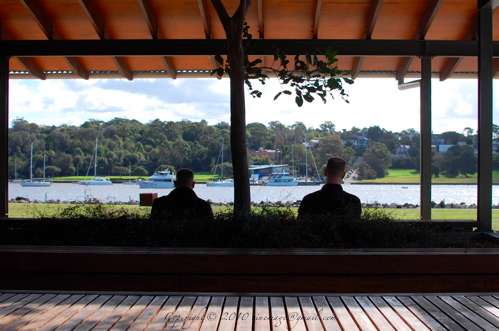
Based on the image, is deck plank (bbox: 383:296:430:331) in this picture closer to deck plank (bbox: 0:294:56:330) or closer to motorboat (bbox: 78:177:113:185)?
deck plank (bbox: 0:294:56:330)

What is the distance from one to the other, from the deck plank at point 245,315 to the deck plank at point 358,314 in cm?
50

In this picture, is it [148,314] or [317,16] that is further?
[317,16]

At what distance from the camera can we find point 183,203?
11.5 feet

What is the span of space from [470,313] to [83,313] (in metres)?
1.92

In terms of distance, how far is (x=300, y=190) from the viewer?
262 inches

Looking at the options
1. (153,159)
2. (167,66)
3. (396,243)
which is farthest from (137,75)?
(396,243)

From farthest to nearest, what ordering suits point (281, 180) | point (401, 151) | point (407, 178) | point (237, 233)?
point (281, 180), point (401, 151), point (407, 178), point (237, 233)

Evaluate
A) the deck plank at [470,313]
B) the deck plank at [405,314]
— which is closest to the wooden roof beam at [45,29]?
the deck plank at [405,314]

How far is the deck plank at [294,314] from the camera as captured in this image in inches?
77.5

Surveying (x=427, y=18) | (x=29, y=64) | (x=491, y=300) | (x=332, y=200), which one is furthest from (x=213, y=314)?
(x=29, y=64)

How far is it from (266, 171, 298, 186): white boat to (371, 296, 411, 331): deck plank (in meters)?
4.22

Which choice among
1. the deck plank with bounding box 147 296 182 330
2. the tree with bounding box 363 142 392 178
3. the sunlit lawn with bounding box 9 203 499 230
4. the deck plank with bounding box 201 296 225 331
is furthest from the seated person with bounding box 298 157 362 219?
the tree with bounding box 363 142 392 178

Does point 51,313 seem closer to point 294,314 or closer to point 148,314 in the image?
point 148,314

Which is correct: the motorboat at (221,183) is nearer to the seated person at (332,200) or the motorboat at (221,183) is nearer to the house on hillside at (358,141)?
the house on hillside at (358,141)
